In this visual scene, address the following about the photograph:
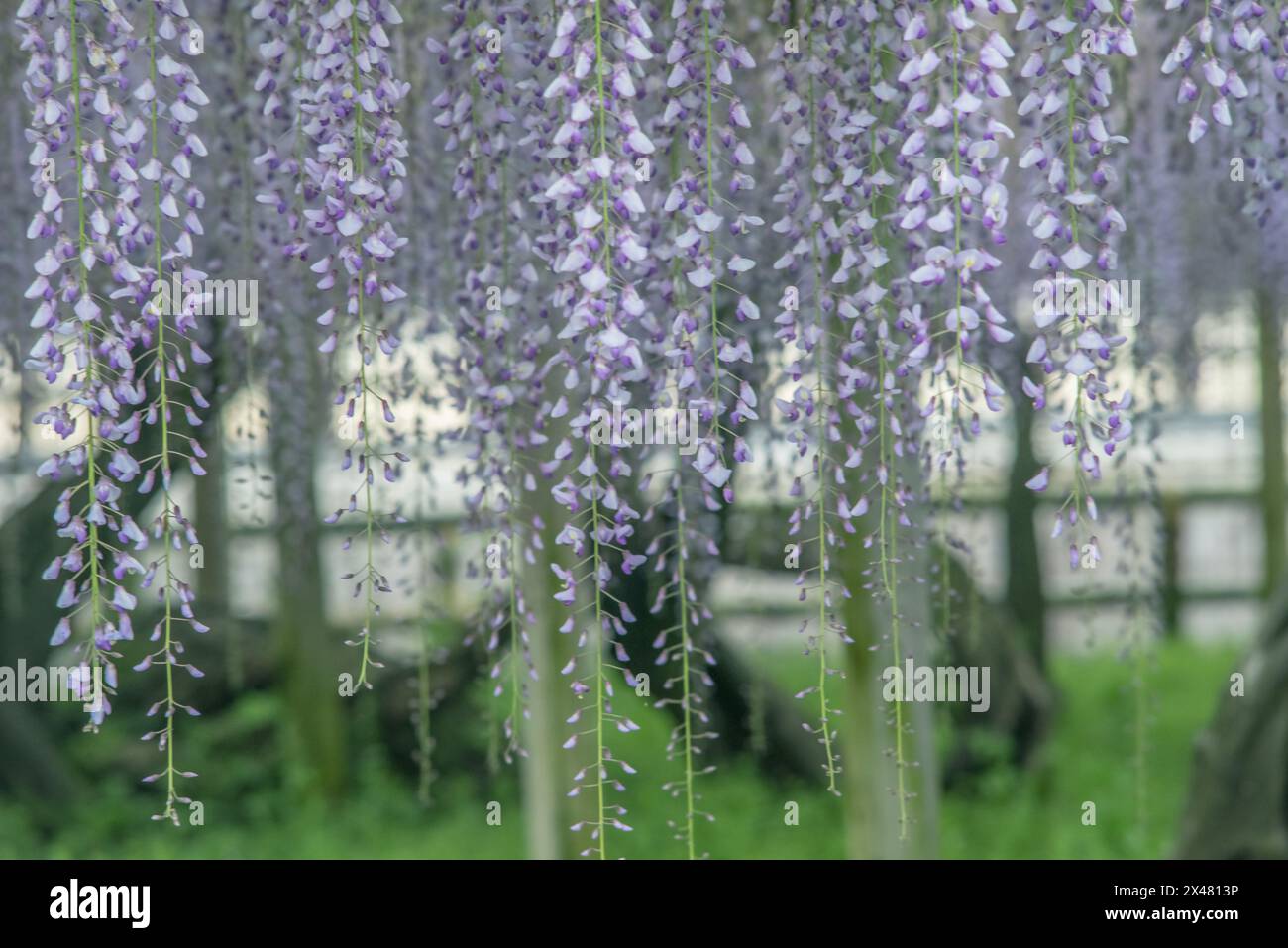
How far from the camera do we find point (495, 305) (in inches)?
82.6

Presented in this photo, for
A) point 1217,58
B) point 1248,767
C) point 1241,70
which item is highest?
point 1241,70

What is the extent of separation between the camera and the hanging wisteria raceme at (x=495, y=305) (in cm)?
196

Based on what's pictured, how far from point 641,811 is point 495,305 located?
3.09 metres

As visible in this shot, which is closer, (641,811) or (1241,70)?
(1241,70)

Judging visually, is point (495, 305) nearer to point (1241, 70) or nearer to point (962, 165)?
point (962, 165)

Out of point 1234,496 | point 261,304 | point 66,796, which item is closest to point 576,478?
point 261,304

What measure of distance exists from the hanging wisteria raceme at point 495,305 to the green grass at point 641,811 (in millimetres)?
2513

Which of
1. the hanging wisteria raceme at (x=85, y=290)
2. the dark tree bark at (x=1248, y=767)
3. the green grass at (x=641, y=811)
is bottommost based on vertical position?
the green grass at (x=641, y=811)

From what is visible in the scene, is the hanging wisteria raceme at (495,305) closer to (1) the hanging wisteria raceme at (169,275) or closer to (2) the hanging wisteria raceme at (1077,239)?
(1) the hanging wisteria raceme at (169,275)

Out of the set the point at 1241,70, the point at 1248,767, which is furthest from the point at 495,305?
Answer: the point at 1248,767

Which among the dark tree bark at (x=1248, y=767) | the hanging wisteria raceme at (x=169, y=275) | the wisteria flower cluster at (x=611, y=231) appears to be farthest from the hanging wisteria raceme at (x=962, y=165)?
the dark tree bark at (x=1248, y=767)

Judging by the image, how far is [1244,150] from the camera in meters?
2.32

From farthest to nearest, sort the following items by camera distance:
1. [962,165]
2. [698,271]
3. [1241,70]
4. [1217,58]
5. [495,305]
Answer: [1241,70] → [495,305] → [1217,58] → [698,271] → [962,165]

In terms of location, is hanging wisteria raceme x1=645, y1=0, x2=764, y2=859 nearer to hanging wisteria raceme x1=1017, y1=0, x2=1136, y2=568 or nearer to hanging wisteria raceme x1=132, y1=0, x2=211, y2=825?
hanging wisteria raceme x1=1017, y1=0, x2=1136, y2=568
